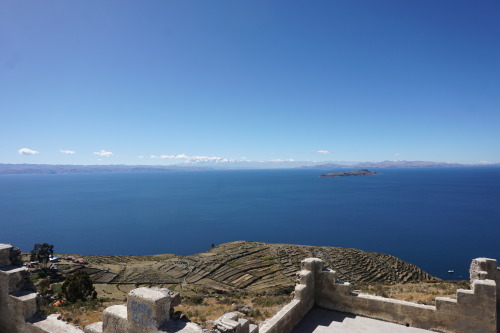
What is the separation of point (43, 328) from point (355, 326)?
839cm

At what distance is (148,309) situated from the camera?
408 cm

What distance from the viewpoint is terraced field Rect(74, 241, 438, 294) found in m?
39.8

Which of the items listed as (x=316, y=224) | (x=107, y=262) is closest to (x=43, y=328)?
(x=107, y=262)

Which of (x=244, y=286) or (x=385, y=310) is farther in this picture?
(x=244, y=286)

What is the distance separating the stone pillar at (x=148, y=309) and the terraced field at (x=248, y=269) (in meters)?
34.3

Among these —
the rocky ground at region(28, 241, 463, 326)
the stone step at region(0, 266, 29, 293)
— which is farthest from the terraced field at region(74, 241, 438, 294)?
the stone step at region(0, 266, 29, 293)

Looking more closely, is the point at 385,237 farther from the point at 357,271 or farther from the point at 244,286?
the point at 244,286

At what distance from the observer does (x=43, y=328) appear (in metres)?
5.95

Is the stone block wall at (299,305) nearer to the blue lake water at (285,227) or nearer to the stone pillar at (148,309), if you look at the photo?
the stone pillar at (148,309)

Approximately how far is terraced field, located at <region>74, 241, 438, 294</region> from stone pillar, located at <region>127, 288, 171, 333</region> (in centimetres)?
3429

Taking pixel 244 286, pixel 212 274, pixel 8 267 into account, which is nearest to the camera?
pixel 8 267

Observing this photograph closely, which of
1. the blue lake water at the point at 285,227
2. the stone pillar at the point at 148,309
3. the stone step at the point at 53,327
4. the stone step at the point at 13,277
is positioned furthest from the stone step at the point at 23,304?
the blue lake water at the point at 285,227

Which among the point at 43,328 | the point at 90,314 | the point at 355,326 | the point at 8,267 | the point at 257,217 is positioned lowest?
the point at 257,217

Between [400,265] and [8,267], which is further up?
[8,267]
